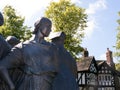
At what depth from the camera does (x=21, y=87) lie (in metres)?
3.87

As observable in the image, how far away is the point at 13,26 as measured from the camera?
26.2 metres

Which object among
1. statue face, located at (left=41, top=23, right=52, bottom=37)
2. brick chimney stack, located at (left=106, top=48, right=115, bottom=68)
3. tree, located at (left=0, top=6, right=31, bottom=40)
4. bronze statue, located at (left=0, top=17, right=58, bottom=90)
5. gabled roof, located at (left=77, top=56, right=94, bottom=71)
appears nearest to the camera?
bronze statue, located at (left=0, top=17, right=58, bottom=90)

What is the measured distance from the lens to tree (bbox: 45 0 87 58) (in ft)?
90.4

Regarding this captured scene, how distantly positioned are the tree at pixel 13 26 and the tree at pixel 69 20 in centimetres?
299

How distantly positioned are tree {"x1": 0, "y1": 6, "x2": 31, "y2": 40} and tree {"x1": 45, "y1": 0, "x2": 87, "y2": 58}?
299 centimetres

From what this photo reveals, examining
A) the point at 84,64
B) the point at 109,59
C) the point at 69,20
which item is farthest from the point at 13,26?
the point at 109,59

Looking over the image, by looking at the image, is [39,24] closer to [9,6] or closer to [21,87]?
[21,87]

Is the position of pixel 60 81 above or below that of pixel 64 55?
below

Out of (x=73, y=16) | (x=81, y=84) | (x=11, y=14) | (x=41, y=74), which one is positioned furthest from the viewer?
(x=81, y=84)

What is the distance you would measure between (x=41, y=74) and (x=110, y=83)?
41922mm

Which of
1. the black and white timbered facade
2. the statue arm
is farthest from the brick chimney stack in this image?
the statue arm

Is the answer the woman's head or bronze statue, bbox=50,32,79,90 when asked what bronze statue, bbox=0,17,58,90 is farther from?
bronze statue, bbox=50,32,79,90

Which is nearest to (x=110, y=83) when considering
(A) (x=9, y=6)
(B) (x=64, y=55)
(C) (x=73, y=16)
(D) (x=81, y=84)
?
(D) (x=81, y=84)

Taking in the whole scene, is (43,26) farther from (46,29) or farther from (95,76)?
(95,76)
